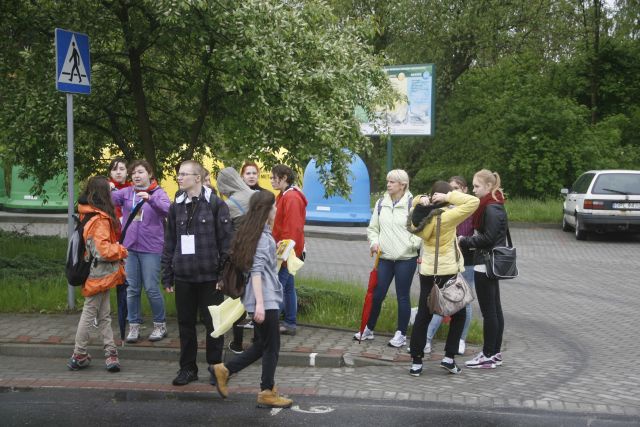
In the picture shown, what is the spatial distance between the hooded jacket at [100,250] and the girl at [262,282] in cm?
156

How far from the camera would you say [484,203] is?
296 inches

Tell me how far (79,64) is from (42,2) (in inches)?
85.4

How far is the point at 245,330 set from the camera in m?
8.84

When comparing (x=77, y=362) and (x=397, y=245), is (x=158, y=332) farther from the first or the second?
(x=397, y=245)

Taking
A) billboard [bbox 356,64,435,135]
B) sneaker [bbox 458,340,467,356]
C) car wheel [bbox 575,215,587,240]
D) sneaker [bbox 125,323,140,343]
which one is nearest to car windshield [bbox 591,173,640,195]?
car wheel [bbox 575,215,587,240]

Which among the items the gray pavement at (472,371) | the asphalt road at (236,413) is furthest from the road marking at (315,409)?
the gray pavement at (472,371)

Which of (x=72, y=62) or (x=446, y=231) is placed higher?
(x=72, y=62)

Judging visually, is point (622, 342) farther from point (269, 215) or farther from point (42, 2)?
point (42, 2)

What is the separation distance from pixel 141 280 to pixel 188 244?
5.53ft

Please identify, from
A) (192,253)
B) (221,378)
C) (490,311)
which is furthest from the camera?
(490,311)

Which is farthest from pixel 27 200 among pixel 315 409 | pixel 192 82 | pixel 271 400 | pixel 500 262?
pixel 315 409

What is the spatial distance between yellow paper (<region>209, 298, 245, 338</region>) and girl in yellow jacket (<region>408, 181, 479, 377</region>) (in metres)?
1.68

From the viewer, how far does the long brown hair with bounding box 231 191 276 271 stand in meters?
6.13

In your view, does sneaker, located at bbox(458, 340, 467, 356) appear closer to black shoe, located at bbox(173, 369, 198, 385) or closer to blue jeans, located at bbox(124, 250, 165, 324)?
black shoe, located at bbox(173, 369, 198, 385)
